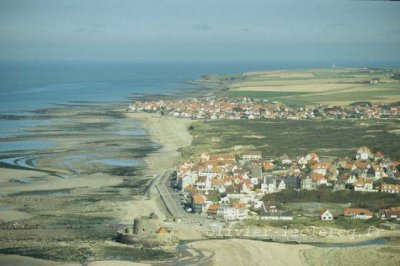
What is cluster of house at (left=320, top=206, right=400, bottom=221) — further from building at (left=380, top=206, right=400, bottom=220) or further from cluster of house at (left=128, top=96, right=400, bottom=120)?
cluster of house at (left=128, top=96, right=400, bottom=120)

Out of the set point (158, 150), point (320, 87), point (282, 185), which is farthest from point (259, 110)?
point (282, 185)

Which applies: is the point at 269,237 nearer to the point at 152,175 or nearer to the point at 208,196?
the point at 208,196

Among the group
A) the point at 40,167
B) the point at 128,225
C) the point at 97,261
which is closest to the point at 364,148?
the point at 40,167

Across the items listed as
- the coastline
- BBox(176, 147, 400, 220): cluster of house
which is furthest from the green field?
BBox(176, 147, 400, 220): cluster of house

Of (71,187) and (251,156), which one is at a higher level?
(251,156)

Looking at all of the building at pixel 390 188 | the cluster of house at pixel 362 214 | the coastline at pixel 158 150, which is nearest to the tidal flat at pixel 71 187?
the coastline at pixel 158 150

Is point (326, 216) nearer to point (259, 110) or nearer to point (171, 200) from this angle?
point (171, 200)
